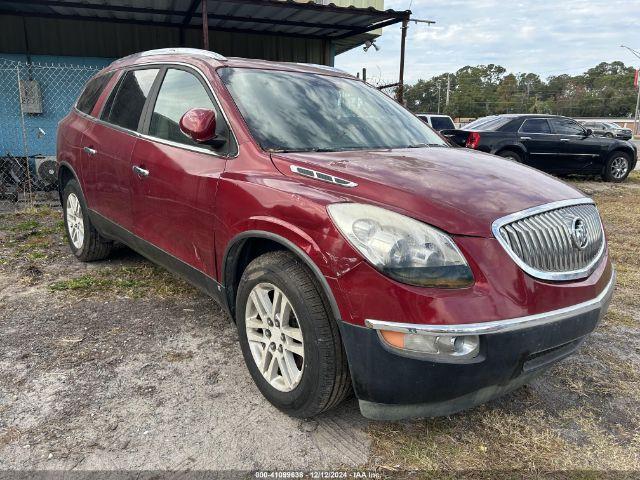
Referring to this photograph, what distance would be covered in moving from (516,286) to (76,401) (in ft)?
7.38

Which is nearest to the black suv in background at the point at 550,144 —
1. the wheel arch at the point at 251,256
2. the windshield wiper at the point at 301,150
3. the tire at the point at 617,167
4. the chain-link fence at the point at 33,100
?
the tire at the point at 617,167

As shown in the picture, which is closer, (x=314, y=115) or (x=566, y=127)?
(x=314, y=115)

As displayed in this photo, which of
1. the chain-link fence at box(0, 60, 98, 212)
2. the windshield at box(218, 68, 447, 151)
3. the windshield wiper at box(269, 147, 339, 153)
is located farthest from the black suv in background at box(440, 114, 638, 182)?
the windshield wiper at box(269, 147, 339, 153)

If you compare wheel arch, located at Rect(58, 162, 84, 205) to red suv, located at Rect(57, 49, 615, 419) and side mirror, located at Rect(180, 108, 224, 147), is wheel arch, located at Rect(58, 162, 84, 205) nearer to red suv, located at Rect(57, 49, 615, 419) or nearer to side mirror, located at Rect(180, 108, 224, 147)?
red suv, located at Rect(57, 49, 615, 419)

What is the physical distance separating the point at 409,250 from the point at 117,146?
8.87 feet

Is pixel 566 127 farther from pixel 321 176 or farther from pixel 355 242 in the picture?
pixel 355 242

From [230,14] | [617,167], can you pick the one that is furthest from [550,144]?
[230,14]

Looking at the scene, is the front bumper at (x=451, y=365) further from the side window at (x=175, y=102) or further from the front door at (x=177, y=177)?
the side window at (x=175, y=102)

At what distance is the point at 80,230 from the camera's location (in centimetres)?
480

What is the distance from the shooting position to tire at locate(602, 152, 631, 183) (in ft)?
39.4

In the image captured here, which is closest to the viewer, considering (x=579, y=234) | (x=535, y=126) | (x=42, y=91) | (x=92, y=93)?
(x=579, y=234)

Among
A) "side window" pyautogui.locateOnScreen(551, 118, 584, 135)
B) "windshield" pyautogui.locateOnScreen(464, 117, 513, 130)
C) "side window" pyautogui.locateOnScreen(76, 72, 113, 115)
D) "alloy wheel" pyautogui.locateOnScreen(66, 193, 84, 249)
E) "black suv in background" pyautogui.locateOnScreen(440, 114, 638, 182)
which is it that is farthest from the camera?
"side window" pyautogui.locateOnScreen(551, 118, 584, 135)

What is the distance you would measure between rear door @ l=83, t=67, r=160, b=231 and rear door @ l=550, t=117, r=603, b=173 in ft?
34.1

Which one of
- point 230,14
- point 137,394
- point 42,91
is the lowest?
point 137,394
